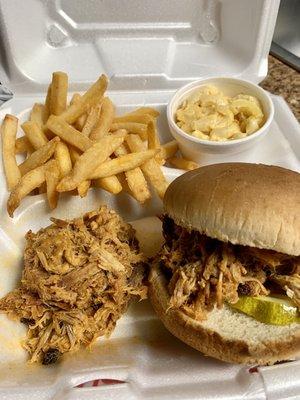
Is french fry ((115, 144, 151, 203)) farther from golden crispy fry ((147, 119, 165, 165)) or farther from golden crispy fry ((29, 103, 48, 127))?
golden crispy fry ((29, 103, 48, 127))

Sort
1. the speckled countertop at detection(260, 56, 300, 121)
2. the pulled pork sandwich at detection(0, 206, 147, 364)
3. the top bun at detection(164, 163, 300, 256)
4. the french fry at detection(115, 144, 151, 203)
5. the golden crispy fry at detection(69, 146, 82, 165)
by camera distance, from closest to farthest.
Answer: the top bun at detection(164, 163, 300, 256), the pulled pork sandwich at detection(0, 206, 147, 364), the french fry at detection(115, 144, 151, 203), the golden crispy fry at detection(69, 146, 82, 165), the speckled countertop at detection(260, 56, 300, 121)

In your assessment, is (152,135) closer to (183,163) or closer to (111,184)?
(183,163)

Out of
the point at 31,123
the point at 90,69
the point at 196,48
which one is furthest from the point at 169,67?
the point at 31,123

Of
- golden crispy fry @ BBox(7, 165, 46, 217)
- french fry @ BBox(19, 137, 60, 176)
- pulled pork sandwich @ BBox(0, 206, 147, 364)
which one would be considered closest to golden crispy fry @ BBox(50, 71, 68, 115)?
french fry @ BBox(19, 137, 60, 176)

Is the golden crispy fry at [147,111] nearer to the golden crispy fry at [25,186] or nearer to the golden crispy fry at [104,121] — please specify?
the golden crispy fry at [104,121]

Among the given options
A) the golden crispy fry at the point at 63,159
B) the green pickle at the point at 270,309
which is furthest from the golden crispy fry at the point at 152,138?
the green pickle at the point at 270,309

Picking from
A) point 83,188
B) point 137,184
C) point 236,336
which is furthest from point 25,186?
point 236,336

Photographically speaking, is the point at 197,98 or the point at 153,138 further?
the point at 197,98

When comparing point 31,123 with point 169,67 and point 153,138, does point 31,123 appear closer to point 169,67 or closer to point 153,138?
point 153,138
